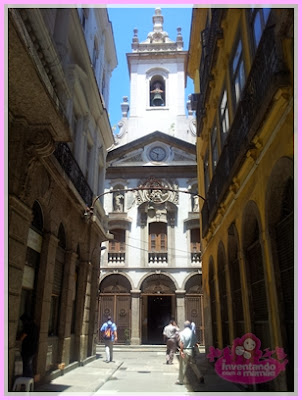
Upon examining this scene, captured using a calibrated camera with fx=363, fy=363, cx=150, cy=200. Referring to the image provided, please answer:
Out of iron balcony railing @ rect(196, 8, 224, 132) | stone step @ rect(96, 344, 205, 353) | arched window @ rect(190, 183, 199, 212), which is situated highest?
iron balcony railing @ rect(196, 8, 224, 132)

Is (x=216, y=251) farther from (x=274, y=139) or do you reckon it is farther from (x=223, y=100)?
(x=274, y=139)

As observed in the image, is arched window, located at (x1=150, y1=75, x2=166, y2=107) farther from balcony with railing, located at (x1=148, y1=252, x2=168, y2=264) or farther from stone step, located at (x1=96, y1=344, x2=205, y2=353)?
stone step, located at (x1=96, y1=344, x2=205, y2=353)

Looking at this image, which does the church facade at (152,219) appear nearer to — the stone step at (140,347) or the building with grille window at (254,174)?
the stone step at (140,347)

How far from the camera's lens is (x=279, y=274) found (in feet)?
20.8

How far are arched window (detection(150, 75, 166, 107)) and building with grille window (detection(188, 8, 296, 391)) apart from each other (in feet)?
63.7

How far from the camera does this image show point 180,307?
79.2 feet

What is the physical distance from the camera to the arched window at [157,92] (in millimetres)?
31500

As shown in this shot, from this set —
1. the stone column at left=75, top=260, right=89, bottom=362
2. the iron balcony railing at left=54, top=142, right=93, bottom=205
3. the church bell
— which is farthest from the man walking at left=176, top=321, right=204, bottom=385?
the church bell

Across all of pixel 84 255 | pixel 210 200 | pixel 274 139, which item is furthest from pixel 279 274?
pixel 84 255

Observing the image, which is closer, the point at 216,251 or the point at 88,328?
the point at 216,251

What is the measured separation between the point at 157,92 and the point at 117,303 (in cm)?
1796

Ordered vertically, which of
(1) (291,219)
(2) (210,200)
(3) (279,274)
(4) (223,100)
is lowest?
(3) (279,274)

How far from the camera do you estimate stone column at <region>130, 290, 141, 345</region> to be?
2356 cm

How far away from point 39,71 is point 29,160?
2.16 m
